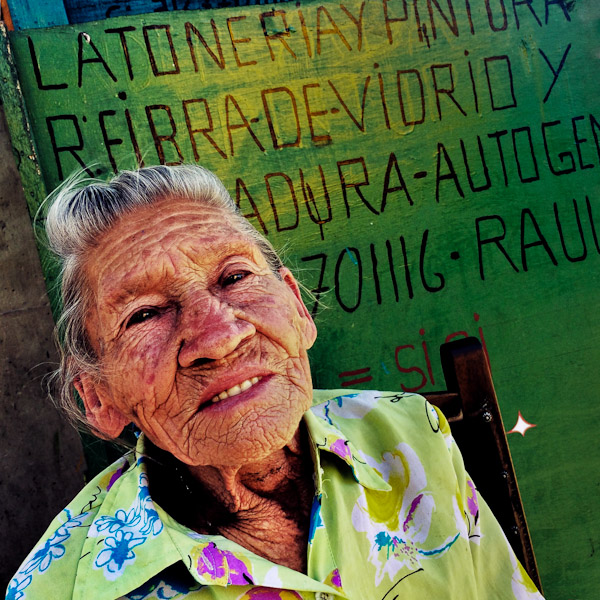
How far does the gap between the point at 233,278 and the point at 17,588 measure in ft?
2.83

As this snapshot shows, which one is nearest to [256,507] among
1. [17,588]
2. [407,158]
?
[17,588]

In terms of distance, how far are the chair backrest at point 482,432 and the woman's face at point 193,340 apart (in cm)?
48

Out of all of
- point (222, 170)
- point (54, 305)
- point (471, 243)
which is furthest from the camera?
point (471, 243)

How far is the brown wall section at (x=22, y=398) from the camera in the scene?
2.89 metres

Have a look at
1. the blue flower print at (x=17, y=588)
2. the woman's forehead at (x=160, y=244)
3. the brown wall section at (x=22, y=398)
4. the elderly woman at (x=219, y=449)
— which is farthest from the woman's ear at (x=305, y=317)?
the brown wall section at (x=22, y=398)

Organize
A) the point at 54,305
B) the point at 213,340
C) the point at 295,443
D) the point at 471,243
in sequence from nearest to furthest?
the point at 213,340, the point at 295,443, the point at 54,305, the point at 471,243

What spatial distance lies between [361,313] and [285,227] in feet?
1.55

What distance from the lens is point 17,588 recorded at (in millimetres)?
1449

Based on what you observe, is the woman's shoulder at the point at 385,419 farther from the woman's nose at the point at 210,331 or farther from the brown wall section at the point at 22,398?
the brown wall section at the point at 22,398

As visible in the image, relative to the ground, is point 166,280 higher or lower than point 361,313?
higher

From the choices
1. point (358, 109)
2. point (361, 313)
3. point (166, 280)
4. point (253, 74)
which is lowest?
point (361, 313)

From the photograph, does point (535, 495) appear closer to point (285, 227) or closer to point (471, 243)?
point (471, 243)

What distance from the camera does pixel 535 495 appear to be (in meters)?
2.93

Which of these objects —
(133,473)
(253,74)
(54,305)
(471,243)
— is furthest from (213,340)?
(471,243)
